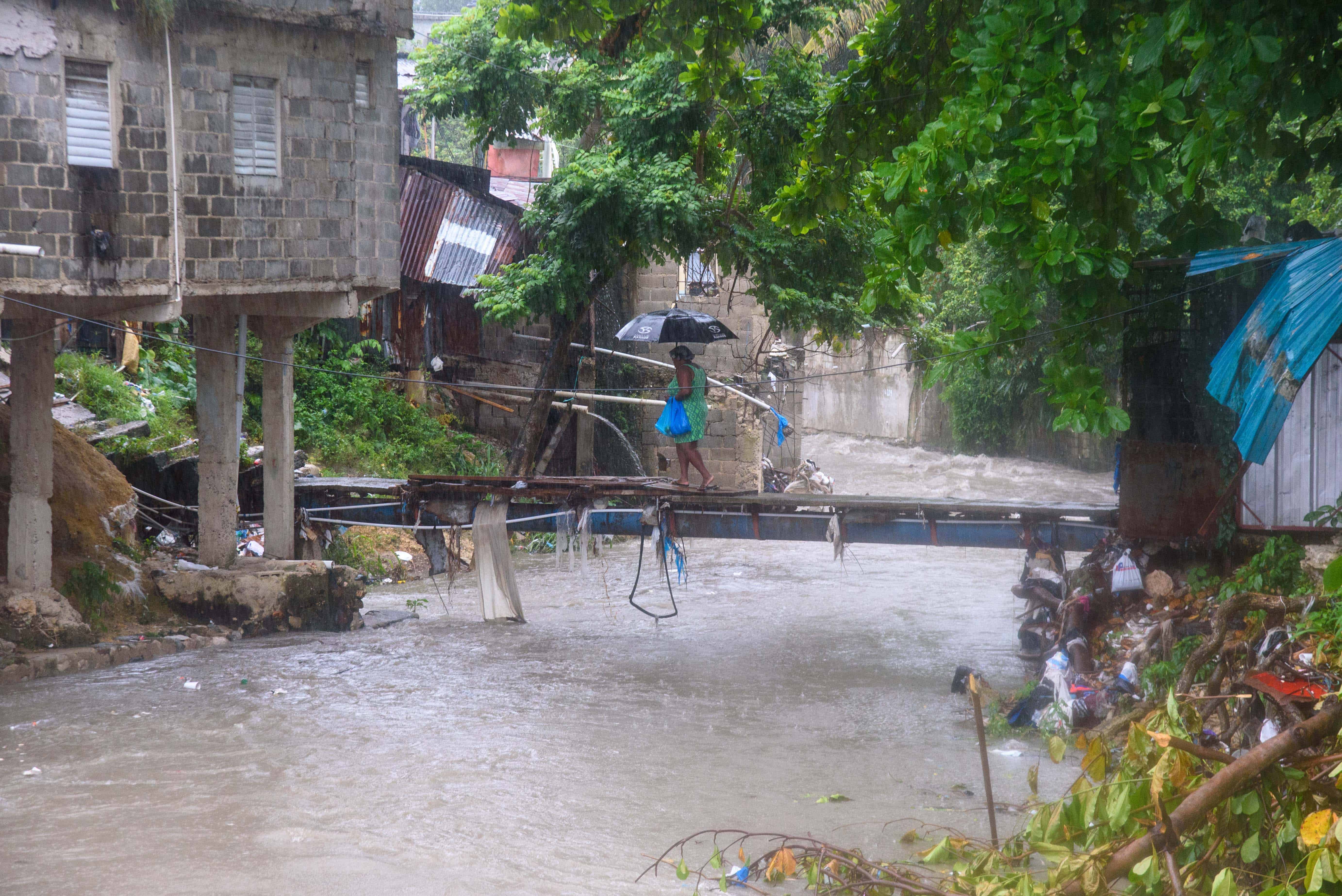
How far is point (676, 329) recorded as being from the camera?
1132 centimetres

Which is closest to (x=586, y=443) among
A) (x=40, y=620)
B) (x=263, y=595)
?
(x=263, y=595)

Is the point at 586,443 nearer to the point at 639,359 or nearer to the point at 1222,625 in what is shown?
the point at 639,359

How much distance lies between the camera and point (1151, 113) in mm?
5242

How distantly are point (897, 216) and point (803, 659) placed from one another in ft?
19.0

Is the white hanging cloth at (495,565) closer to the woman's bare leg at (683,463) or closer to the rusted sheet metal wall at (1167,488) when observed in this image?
the woman's bare leg at (683,463)

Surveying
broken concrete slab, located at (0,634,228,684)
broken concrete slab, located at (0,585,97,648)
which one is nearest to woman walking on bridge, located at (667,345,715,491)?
broken concrete slab, located at (0,634,228,684)

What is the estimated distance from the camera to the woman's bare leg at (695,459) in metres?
11.0

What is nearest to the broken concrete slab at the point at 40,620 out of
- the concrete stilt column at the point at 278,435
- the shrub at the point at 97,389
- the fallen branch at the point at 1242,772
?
the concrete stilt column at the point at 278,435

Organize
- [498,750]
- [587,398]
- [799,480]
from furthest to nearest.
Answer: [799,480]
[587,398]
[498,750]

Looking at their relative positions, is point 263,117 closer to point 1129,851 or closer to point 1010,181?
point 1010,181

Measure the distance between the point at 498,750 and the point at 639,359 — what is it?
9.05 meters

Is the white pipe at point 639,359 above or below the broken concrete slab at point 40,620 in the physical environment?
above

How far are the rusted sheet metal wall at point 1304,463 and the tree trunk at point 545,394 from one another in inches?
366

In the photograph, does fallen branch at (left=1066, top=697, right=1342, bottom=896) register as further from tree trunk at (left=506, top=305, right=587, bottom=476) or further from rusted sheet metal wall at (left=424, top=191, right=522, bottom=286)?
rusted sheet metal wall at (left=424, top=191, right=522, bottom=286)
